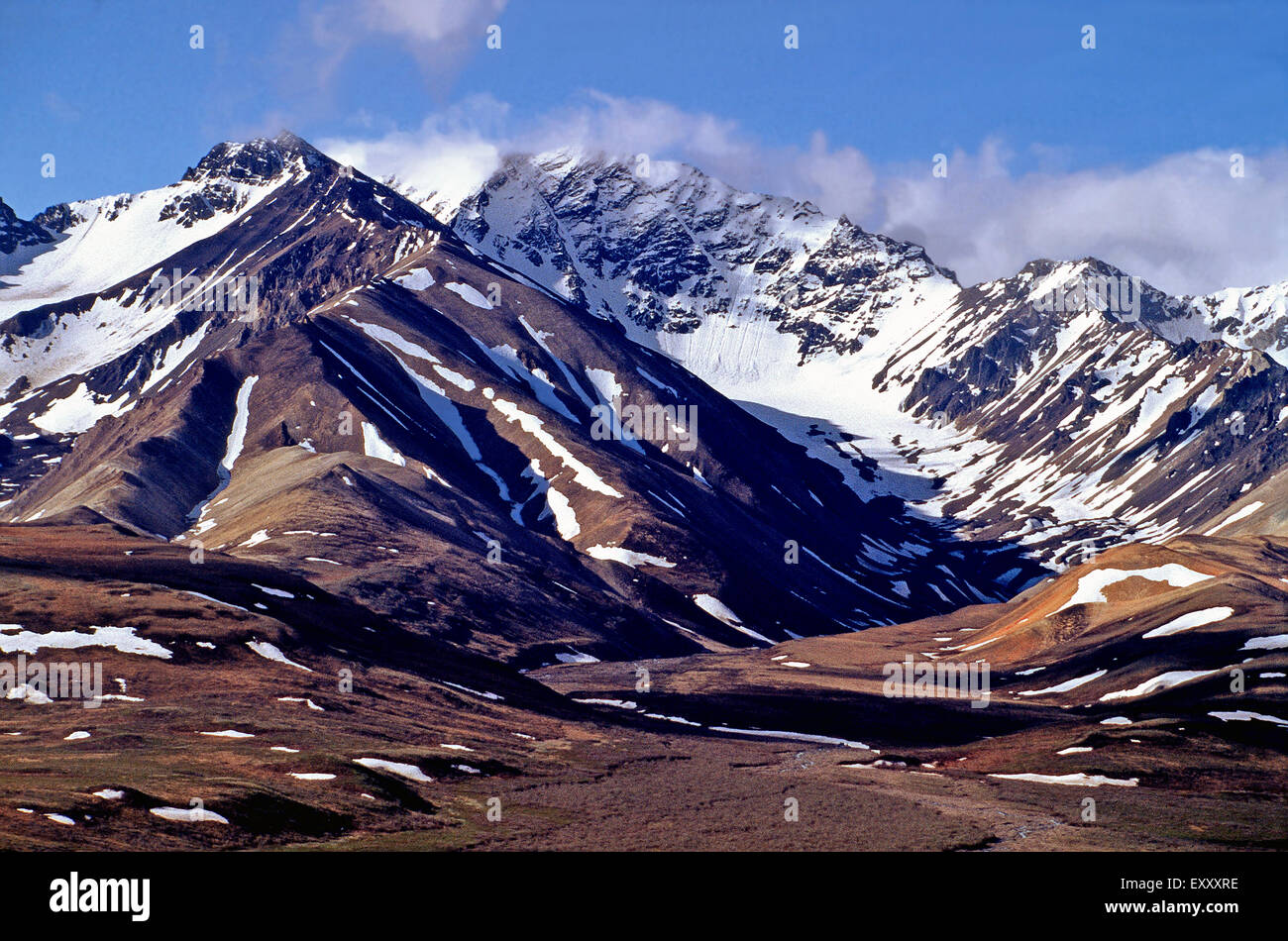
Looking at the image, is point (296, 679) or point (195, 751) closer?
point (195, 751)

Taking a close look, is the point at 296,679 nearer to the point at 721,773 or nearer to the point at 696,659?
the point at 721,773

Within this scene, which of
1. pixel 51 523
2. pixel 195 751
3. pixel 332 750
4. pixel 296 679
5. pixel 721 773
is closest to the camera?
pixel 195 751

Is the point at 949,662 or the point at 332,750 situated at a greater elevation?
the point at 949,662

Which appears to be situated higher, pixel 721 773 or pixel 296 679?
pixel 296 679

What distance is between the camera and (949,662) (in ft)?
641

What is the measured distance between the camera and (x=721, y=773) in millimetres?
98312
